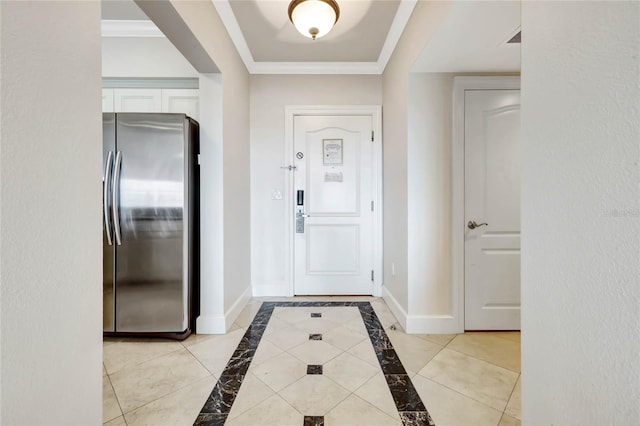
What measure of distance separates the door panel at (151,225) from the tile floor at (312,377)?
0.26 metres

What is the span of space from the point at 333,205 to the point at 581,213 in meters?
2.45

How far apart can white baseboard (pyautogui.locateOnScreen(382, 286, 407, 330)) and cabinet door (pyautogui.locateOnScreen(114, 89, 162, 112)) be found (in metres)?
2.97

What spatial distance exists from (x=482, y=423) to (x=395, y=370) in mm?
515

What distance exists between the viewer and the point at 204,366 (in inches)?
70.5

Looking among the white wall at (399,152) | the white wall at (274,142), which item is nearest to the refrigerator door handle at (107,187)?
the white wall at (274,142)

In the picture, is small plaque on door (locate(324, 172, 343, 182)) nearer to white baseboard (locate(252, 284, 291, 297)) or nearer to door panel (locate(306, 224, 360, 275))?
door panel (locate(306, 224, 360, 275))

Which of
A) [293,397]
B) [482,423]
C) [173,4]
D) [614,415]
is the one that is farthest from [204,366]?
[173,4]

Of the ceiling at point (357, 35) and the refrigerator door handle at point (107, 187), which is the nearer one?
the ceiling at point (357, 35)

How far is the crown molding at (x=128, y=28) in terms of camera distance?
→ 2.54m

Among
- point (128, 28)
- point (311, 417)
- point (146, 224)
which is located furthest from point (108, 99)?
point (311, 417)

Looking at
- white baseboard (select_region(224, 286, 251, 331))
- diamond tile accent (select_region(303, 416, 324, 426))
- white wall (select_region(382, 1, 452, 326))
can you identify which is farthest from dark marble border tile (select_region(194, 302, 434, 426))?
white wall (select_region(382, 1, 452, 326))

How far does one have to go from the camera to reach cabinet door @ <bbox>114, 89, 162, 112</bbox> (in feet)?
8.83

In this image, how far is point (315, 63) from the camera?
303cm

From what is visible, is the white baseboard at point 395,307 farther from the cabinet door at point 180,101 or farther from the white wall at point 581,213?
the cabinet door at point 180,101
